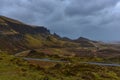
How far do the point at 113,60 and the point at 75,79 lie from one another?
135 m

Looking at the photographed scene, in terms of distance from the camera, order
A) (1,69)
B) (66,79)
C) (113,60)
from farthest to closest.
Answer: (113,60) < (1,69) < (66,79)

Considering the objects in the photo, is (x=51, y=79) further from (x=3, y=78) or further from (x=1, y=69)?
(x=1, y=69)

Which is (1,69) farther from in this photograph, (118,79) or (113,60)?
(113,60)

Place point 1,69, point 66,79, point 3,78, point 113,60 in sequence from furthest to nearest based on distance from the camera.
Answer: point 113,60
point 1,69
point 66,79
point 3,78

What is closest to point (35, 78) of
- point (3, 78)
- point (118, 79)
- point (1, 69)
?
point (3, 78)

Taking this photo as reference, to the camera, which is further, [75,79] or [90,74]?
[90,74]

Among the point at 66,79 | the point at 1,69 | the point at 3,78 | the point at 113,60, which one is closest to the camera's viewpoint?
the point at 3,78

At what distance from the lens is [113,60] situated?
192875mm

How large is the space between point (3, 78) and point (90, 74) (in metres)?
25.7

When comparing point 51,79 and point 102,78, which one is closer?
point 51,79

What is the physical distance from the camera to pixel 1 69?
2815 inches

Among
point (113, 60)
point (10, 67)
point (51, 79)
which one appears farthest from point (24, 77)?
point (113, 60)

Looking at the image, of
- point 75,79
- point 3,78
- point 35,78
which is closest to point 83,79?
point 75,79

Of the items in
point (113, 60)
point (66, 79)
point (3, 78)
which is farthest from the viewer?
point (113, 60)
